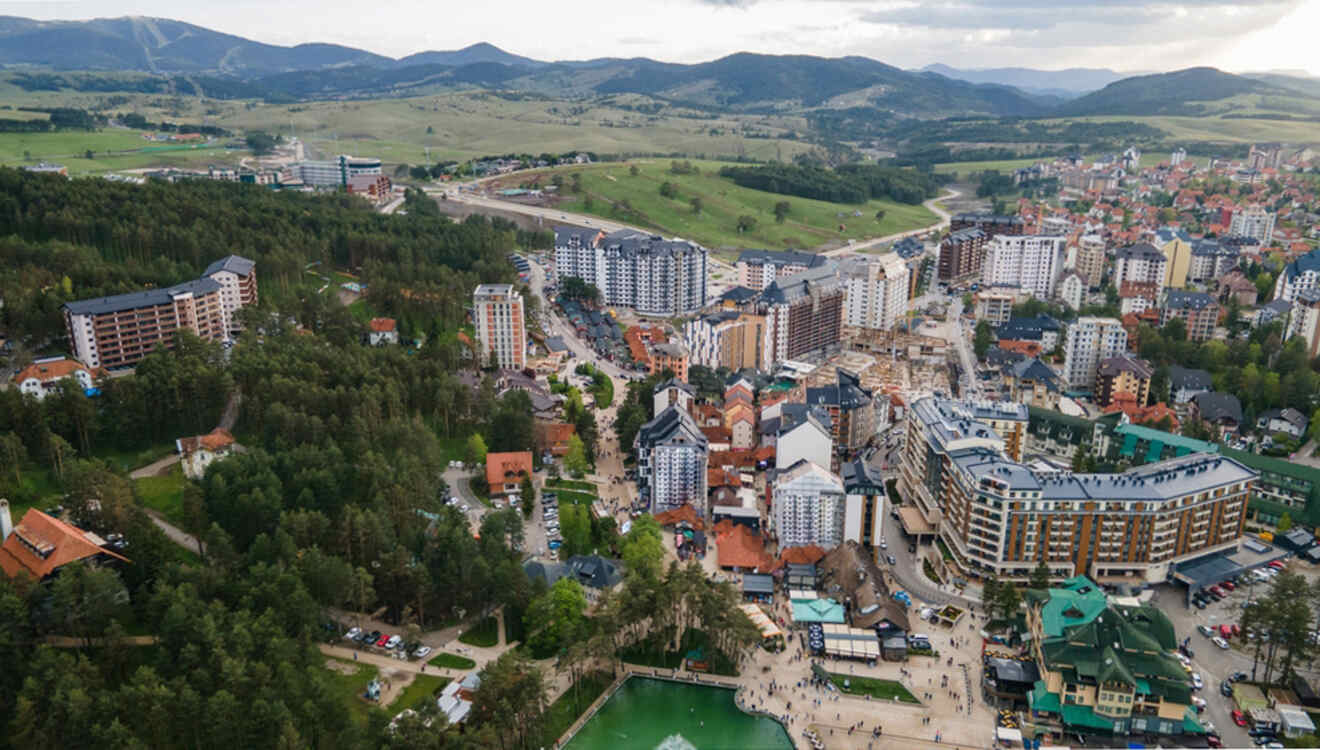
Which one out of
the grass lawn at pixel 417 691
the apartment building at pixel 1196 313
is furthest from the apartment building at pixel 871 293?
the grass lawn at pixel 417 691

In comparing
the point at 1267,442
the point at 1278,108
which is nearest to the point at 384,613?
the point at 1267,442

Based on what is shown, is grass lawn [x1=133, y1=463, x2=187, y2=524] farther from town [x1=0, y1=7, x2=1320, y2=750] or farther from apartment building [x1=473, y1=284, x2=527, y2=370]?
apartment building [x1=473, y1=284, x2=527, y2=370]

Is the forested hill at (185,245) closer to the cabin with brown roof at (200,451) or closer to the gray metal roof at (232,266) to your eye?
the gray metal roof at (232,266)

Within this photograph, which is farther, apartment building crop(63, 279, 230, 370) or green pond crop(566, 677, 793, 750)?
apartment building crop(63, 279, 230, 370)

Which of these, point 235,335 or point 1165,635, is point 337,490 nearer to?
point 235,335

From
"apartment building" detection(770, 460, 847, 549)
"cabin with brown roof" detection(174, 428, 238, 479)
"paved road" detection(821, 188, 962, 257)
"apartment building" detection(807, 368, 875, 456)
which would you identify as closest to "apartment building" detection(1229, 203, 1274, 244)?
"paved road" detection(821, 188, 962, 257)

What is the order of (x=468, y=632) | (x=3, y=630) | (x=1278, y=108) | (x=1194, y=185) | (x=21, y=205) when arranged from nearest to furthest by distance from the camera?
(x=3, y=630)
(x=468, y=632)
(x=21, y=205)
(x=1194, y=185)
(x=1278, y=108)
